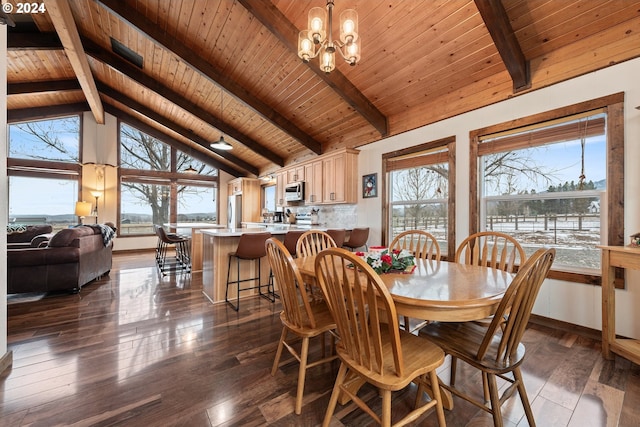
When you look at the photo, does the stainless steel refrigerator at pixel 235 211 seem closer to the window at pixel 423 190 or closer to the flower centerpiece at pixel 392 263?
the window at pixel 423 190

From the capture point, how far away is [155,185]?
7.76m

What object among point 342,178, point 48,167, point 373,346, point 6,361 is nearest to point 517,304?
point 373,346

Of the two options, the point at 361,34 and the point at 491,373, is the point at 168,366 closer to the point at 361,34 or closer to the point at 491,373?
the point at 491,373

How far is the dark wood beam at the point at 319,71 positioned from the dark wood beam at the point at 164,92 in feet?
10.5

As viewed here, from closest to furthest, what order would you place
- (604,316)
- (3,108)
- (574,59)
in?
(3,108) < (604,316) < (574,59)

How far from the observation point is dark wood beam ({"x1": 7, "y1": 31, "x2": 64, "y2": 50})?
3912 mm

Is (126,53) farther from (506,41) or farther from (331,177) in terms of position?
(506,41)

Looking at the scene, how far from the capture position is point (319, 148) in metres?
5.47

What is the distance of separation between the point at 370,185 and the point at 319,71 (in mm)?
1985

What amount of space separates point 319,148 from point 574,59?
387cm

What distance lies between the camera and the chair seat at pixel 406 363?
1047 millimetres

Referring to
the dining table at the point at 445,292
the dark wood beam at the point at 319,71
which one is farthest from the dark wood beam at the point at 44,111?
the dining table at the point at 445,292

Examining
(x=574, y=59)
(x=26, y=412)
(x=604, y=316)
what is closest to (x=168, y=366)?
(x=26, y=412)

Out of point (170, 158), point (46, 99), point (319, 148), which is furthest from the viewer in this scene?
point (170, 158)
